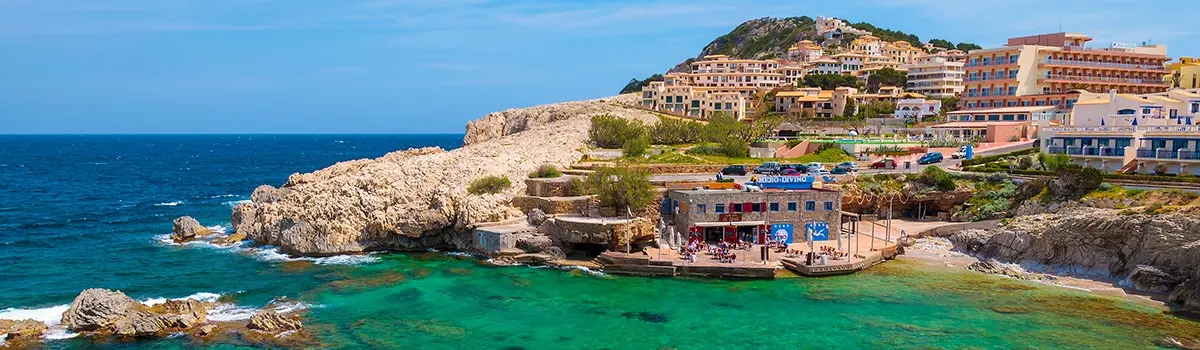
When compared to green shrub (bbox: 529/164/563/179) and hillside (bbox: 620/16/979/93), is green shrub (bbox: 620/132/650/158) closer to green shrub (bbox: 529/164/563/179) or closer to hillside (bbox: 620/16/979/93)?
green shrub (bbox: 529/164/563/179)

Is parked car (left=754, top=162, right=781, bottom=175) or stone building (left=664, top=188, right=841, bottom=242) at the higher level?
parked car (left=754, top=162, right=781, bottom=175)

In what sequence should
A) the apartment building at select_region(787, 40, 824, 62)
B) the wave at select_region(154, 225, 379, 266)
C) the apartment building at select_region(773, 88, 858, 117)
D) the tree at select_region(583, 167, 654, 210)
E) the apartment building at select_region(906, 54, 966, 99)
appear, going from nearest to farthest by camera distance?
the wave at select_region(154, 225, 379, 266), the tree at select_region(583, 167, 654, 210), the apartment building at select_region(773, 88, 858, 117), the apartment building at select_region(906, 54, 966, 99), the apartment building at select_region(787, 40, 824, 62)

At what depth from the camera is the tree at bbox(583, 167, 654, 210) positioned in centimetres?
4525

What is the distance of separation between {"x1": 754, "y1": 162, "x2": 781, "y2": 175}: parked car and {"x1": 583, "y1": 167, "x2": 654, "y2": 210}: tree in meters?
12.1

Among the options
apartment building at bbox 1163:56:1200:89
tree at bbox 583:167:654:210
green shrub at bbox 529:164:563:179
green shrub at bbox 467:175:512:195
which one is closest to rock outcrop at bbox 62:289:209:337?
green shrub at bbox 467:175:512:195

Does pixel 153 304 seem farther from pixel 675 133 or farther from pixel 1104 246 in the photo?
pixel 675 133

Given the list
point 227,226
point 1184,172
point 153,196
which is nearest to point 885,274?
point 1184,172

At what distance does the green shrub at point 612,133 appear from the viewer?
73.8 metres

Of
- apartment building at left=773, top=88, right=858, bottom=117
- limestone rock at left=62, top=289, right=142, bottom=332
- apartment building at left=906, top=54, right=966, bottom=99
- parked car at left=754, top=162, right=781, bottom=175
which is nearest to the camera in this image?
limestone rock at left=62, top=289, right=142, bottom=332

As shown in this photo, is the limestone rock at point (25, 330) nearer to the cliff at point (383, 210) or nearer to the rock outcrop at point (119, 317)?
the rock outcrop at point (119, 317)

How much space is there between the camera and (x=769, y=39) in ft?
580

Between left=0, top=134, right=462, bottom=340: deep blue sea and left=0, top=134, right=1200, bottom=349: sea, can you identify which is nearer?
left=0, top=134, right=1200, bottom=349: sea

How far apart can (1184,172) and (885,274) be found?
2100 cm

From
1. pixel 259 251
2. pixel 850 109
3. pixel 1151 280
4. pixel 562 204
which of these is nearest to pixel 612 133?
pixel 562 204
